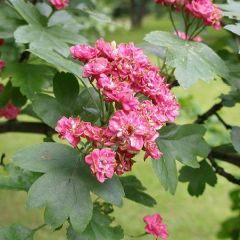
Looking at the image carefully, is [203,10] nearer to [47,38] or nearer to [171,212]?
[47,38]

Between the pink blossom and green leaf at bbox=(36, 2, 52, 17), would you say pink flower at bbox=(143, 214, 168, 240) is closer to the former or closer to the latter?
the pink blossom

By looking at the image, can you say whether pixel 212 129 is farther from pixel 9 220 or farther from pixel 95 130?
pixel 95 130

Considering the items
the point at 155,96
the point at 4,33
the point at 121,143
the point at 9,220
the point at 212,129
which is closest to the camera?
the point at 121,143

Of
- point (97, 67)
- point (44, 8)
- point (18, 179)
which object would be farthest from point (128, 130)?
point (44, 8)

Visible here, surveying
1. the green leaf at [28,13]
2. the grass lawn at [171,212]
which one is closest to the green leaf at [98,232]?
A: the green leaf at [28,13]

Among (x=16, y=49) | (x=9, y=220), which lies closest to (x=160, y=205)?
(x=9, y=220)

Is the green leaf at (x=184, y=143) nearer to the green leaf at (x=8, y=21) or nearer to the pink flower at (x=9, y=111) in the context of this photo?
the green leaf at (x=8, y=21)

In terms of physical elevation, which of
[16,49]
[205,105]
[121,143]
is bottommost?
[205,105]
